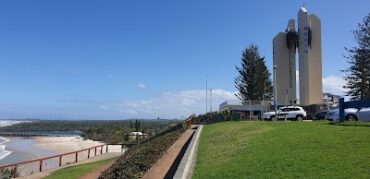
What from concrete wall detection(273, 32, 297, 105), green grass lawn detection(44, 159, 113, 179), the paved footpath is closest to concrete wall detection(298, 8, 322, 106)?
concrete wall detection(273, 32, 297, 105)

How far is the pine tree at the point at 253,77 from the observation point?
76875 millimetres

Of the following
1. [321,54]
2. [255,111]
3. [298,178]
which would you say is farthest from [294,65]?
[298,178]

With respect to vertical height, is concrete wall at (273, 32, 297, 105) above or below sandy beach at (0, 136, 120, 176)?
above

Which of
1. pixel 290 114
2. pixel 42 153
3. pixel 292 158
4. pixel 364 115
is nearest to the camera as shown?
pixel 292 158

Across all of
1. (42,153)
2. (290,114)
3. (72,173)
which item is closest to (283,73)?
(290,114)

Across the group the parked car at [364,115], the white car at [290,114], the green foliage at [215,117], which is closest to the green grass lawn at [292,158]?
the parked car at [364,115]

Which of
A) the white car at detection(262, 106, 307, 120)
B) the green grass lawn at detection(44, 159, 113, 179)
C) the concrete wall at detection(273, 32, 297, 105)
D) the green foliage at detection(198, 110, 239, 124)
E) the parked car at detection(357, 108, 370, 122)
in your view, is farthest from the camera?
the concrete wall at detection(273, 32, 297, 105)

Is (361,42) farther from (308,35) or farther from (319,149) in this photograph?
(319,149)

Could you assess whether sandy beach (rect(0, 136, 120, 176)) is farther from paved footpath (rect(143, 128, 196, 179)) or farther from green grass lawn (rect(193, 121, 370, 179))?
green grass lawn (rect(193, 121, 370, 179))

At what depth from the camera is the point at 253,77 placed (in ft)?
252

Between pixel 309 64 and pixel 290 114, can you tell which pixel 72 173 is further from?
pixel 309 64

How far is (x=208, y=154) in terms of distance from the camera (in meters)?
15.4

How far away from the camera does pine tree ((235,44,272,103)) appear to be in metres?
76.9

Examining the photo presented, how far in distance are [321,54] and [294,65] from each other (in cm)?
452
